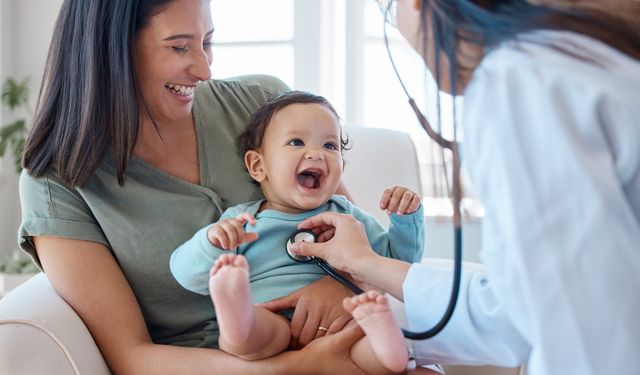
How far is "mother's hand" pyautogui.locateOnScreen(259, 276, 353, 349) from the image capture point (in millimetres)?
1459

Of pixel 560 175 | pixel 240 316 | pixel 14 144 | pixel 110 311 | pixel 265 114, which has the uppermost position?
pixel 560 175

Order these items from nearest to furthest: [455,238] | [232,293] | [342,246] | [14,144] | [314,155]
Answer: [455,238] < [232,293] < [342,246] < [314,155] < [14,144]

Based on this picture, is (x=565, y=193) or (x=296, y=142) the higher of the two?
(x=565, y=193)

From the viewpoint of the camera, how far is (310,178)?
160 centimetres

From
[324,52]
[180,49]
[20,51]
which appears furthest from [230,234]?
[20,51]

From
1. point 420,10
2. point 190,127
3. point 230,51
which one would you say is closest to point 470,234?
point 230,51

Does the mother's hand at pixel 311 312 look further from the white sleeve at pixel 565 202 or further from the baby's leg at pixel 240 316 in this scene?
the white sleeve at pixel 565 202

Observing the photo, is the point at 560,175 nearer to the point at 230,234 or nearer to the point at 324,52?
the point at 230,234

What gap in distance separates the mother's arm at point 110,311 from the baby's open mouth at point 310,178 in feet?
1.19

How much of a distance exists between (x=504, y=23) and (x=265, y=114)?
2.57ft

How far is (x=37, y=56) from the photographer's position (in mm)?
3547

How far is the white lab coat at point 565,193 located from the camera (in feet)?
2.80

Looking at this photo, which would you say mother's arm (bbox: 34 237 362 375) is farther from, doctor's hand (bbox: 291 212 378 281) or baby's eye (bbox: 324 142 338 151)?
baby's eye (bbox: 324 142 338 151)

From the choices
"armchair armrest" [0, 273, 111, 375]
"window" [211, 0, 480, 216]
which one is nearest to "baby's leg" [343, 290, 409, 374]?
"armchair armrest" [0, 273, 111, 375]
